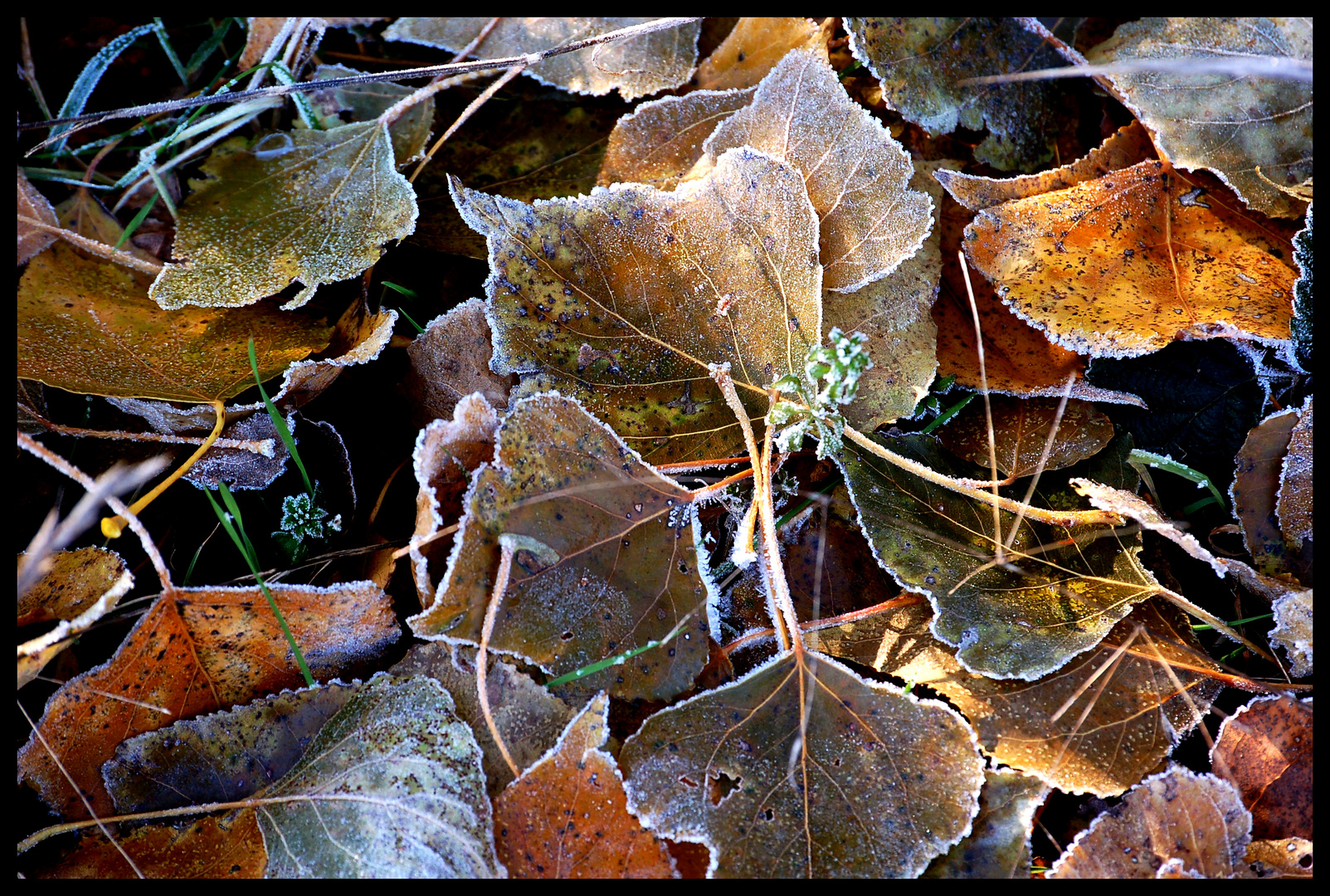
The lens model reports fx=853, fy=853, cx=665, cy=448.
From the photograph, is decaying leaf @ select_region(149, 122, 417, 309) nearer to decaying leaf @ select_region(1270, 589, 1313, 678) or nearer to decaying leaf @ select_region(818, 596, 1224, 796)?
decaying leaf @ select_region(818, 596, 1224, 796)

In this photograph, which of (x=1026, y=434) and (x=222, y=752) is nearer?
(x=222, y=752)

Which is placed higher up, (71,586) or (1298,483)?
(71,586)

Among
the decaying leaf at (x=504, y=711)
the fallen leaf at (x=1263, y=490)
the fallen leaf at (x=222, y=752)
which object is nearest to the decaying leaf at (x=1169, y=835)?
the fallen leaf at (x=1263, y=490)

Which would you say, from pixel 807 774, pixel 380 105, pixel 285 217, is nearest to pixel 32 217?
pixel 285 217

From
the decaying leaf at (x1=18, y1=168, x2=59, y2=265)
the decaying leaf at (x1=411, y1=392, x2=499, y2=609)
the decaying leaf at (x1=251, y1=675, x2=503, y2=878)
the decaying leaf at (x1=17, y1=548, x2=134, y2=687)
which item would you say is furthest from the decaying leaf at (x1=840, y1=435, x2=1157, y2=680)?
the decaying leaf at (x1=18, y1=168, x2=59, y2=265)

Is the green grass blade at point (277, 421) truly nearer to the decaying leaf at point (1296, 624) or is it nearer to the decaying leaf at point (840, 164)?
the decaying leaf at point (840, 164)

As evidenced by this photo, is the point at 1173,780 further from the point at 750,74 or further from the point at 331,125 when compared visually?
the point at 331,125

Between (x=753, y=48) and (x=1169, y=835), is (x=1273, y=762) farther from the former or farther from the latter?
(x=753, y=48)
